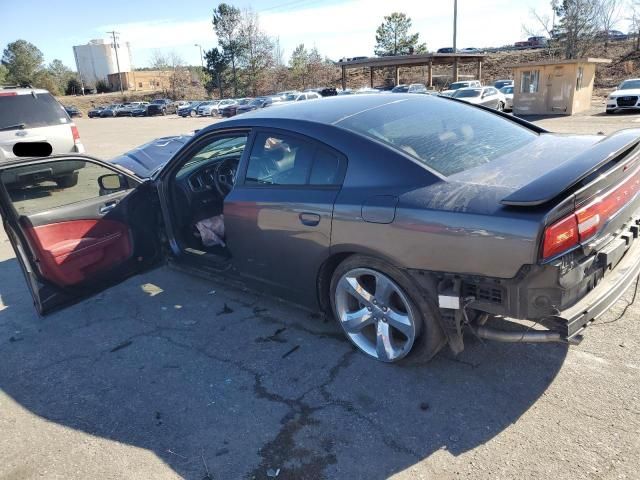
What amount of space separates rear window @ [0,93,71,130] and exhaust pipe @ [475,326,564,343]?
8.48 m

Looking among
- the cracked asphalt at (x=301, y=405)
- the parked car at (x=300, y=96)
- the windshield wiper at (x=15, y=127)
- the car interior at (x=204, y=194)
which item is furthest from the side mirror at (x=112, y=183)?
the parked car at (x=300, y=96)

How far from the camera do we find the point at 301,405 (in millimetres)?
2803

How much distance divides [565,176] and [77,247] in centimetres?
366

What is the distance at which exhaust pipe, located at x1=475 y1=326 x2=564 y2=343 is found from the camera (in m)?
2.48

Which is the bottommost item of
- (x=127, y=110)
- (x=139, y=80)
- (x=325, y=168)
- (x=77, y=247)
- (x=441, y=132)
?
(x=127, y=110)

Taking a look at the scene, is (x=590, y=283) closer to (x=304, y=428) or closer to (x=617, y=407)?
(x=617, y=407)

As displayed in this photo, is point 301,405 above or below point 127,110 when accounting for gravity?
above

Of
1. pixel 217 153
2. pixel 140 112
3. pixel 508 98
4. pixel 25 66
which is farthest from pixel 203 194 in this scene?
pixel 25 66

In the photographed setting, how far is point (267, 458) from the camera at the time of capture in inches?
96.0

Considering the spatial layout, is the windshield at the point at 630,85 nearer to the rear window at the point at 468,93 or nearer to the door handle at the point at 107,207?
the rear window at the point at 468,93

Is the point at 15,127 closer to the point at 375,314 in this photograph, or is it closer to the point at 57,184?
the point at 57,184

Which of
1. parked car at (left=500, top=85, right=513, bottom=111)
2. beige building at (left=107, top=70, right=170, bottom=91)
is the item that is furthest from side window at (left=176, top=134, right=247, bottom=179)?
beige building at (left=107, top=70, right=170, bottom=91)

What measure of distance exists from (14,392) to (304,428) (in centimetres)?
205

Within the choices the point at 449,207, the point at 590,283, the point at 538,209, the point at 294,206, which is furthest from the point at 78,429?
the point at 590,283
